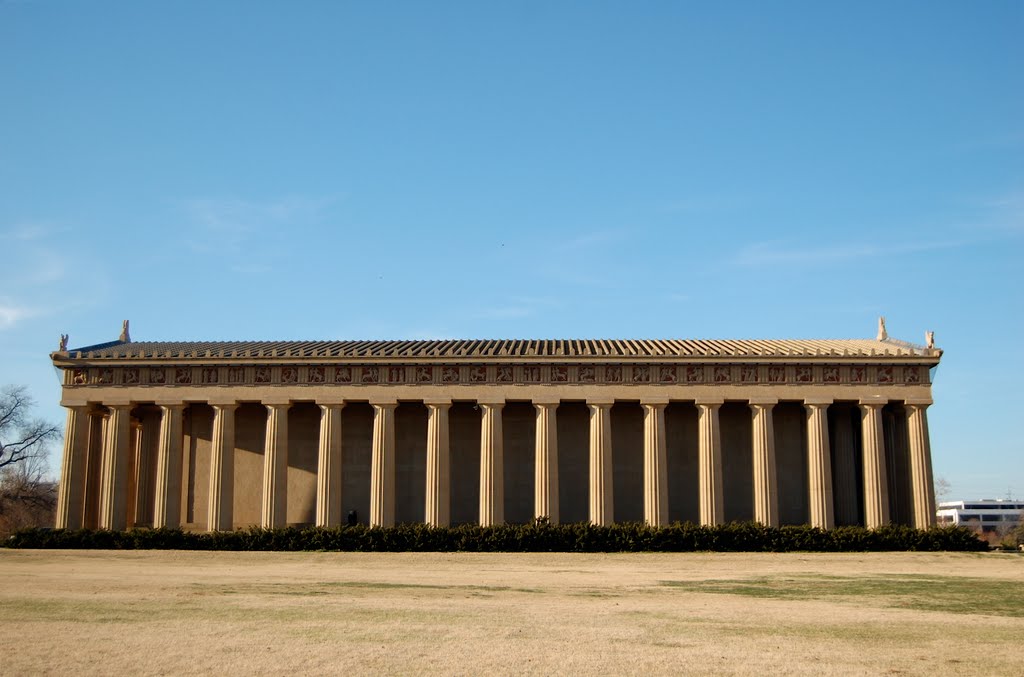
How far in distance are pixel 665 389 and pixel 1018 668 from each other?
106ft

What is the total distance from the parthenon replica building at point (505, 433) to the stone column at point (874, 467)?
0.31 feet

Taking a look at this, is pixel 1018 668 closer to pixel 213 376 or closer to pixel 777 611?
pixel 777 611

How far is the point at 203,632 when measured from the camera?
20438mm

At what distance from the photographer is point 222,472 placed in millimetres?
49594

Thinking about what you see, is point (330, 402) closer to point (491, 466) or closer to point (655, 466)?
point (491, 466)

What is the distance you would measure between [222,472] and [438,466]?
10.3 meters

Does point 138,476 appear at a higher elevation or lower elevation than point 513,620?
higher

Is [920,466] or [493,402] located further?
[493,402]

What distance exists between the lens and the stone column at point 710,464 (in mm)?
48531

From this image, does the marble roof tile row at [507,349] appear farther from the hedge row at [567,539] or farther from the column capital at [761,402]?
the hedge row at [567,539]

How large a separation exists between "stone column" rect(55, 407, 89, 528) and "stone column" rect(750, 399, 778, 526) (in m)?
32.1

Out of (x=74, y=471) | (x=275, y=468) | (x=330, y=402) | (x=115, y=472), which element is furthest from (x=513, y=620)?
(x=74, y=471)

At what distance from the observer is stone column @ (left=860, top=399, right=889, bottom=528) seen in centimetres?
4856

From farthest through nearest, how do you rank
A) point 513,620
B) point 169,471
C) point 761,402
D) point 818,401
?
point 169,471 < point 818,401 < point 761,402 < point 513,620
